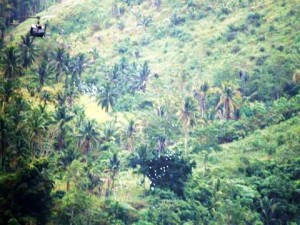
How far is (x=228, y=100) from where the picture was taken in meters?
97.6

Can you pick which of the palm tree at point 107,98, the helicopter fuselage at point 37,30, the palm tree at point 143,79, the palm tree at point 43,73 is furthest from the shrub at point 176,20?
the helicopter fuselage at point 37,30

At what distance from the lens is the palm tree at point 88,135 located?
77.8 m

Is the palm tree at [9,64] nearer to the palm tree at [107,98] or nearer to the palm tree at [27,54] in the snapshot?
the palm tree at [27,54]

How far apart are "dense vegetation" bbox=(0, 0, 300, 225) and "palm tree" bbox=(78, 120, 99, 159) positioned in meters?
0.24

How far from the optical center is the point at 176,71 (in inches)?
4648

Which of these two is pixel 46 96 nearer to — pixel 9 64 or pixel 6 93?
pixel 9 64

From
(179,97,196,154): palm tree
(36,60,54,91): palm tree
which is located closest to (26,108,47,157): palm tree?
(179,97,196,154): palm tree

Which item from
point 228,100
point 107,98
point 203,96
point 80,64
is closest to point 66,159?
point 107,98

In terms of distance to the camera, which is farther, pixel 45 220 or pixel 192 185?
pixel 192 185

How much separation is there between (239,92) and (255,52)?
55.3ft

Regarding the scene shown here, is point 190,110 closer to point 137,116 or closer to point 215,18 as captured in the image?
point 137,116

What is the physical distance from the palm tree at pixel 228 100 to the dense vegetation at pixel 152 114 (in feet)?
0.91

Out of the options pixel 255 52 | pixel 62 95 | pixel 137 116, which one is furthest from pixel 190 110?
pixel 255 52

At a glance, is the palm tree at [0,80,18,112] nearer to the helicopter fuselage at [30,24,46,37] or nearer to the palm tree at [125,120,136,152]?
the palm tree at [125,120,136,152]
